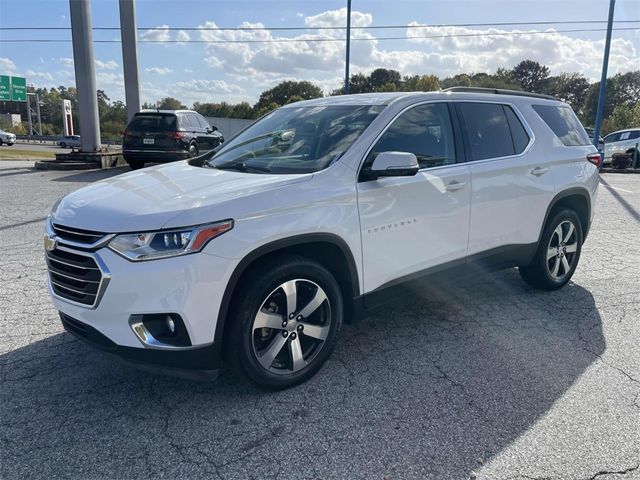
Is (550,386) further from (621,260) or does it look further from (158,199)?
(621,260)

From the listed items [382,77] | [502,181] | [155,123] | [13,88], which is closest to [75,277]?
[502,181]

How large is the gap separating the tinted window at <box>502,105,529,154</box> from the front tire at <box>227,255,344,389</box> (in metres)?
2.37

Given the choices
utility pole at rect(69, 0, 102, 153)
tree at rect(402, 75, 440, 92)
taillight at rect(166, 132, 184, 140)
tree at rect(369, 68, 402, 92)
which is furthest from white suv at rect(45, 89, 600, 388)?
tree at rect(369, 68, 402, 92)

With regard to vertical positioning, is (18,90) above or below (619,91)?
below

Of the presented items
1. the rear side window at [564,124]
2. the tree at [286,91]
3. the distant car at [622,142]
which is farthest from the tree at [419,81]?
the rear side window at [564,124]

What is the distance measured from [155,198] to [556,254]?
3935 mm

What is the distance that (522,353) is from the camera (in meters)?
3.69

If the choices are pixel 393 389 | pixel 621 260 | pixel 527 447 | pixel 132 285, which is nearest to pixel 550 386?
pixel 527 447

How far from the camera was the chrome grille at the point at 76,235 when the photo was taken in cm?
266

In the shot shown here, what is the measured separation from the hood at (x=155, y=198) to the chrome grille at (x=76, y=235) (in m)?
0.03

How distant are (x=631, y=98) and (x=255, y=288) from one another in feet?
261

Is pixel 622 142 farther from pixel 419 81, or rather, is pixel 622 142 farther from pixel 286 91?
pixel 286 91

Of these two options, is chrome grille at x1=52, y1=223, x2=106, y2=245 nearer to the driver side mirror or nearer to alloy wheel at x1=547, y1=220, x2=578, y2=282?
the driver side mirror

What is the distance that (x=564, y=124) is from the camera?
5.02 meters
